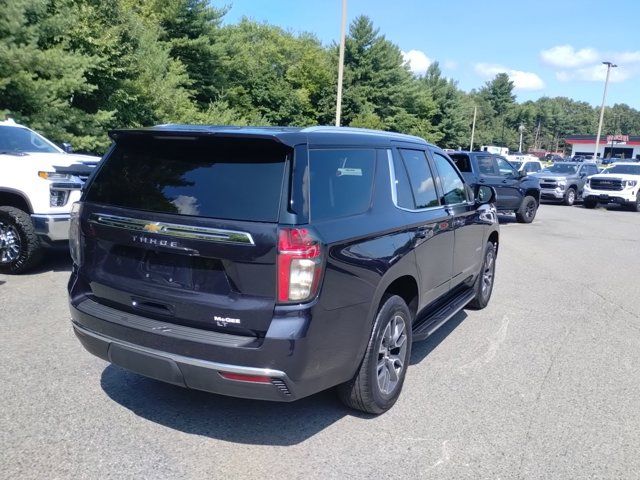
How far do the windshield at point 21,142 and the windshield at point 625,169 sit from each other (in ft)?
70.6

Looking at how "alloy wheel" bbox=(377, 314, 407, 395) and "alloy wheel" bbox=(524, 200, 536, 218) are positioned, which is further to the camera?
"alloy wheel" bbox=(524, 200, 536, 218)

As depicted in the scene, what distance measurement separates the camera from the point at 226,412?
3.80 m

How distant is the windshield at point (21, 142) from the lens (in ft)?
25.6

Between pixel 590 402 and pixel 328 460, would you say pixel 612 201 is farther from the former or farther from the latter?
pixel 328 460

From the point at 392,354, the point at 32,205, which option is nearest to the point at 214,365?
the point at 392,354

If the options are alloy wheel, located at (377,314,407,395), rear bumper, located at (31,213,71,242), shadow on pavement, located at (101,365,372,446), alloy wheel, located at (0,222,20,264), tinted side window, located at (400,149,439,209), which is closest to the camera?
shadow on pavement, located at (101,365,372,446)

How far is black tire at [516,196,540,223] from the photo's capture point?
52.7 ft

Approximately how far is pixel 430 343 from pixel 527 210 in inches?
480

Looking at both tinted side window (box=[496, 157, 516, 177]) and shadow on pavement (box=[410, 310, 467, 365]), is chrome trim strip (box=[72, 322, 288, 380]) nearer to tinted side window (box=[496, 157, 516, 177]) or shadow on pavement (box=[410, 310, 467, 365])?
shadow on pavement (box=[410, 310, 467, 365])

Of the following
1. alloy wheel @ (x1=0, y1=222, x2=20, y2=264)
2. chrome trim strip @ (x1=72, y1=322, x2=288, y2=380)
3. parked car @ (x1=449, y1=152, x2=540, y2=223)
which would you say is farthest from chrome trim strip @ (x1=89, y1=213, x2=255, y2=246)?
parked car @ (x1=449, y1=152, x2=540, y2=223)

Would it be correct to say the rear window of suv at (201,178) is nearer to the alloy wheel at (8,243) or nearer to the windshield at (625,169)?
the alloy wheel at (8,243)

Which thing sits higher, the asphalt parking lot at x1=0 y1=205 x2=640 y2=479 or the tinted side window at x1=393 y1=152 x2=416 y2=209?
the tinted side window at x1=393 y1=152 x2=416 y2=209

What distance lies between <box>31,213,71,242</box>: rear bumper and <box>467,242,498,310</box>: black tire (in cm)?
504

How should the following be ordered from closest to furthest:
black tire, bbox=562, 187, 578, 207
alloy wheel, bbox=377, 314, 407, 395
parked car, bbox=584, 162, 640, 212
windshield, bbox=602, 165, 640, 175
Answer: alloy wheel, bbox=377, 314, 407, 395 < parked car, bbox=584, 162, 640, 212 < windshield, bbox=602, 165, 640, 175 < black tire, bbox=562, 187, 578, 207
